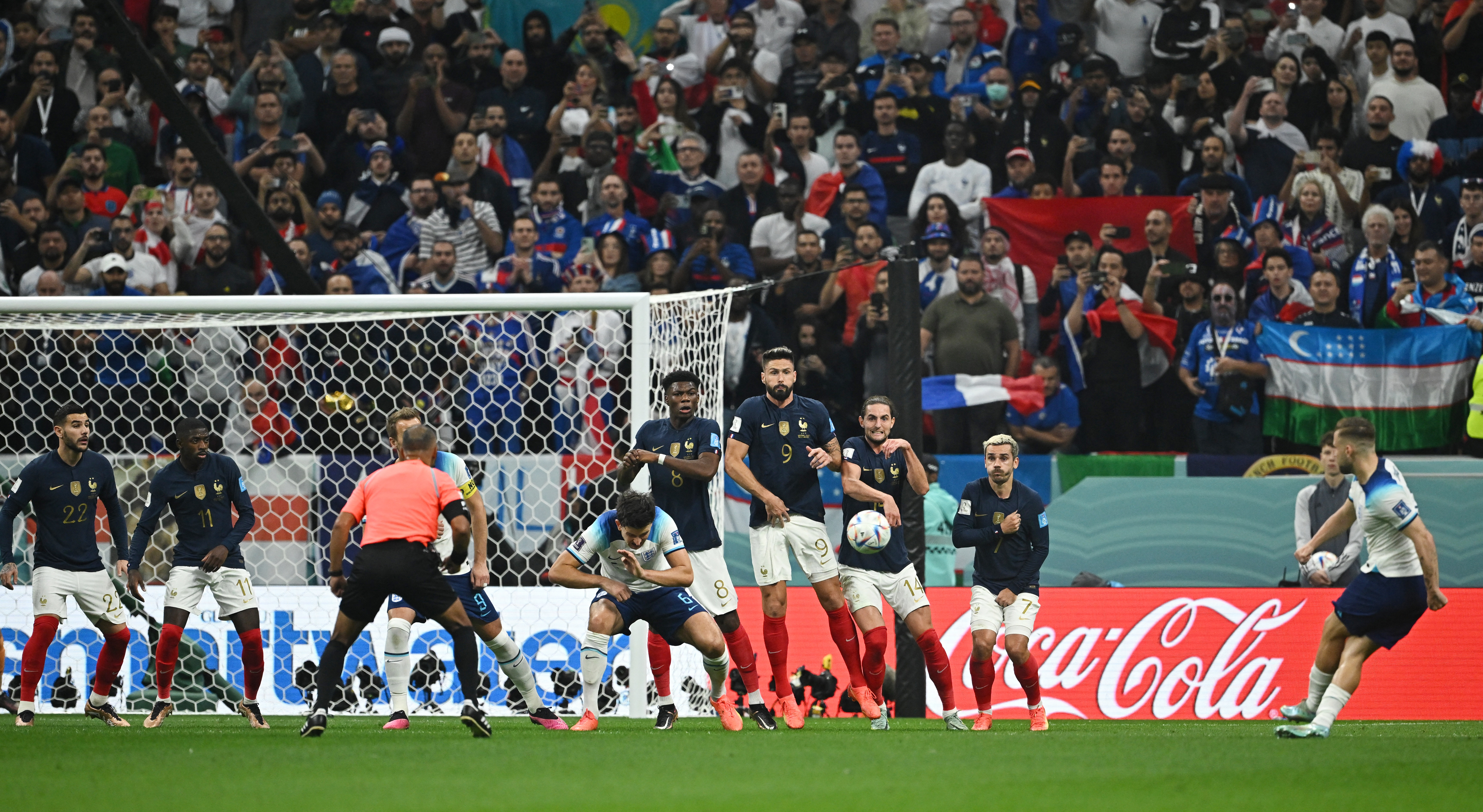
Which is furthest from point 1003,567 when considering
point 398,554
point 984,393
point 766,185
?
point 766,185

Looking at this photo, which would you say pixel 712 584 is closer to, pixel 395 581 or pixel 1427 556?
pixel 395 581

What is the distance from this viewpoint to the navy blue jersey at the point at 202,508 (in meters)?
10.6

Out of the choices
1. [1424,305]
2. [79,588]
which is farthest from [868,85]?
[79,588]

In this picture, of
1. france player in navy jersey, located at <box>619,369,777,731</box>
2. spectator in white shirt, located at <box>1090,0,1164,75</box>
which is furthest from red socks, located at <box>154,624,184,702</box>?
spectator in white shirt, located at <box>1090,0,1164,75</box>

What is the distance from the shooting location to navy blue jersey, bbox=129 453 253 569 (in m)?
10.6

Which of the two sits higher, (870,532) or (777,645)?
(870,532)

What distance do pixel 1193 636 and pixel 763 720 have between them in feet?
13.5

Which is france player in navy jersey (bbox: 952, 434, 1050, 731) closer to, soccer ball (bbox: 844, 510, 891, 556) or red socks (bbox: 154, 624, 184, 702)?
soccer ball (bbox: 844, 510, 891, 556)

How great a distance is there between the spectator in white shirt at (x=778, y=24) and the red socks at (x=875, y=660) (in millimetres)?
9542

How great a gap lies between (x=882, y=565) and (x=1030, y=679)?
124cm

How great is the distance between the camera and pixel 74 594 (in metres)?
10.7

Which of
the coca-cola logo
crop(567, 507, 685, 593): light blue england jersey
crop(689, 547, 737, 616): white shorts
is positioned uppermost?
crop(567, 507, 685, 593): light blue england jersey

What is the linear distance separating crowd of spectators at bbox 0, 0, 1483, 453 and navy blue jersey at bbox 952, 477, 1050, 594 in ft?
12.4

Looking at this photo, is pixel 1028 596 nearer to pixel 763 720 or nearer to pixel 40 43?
pixel 763 720
